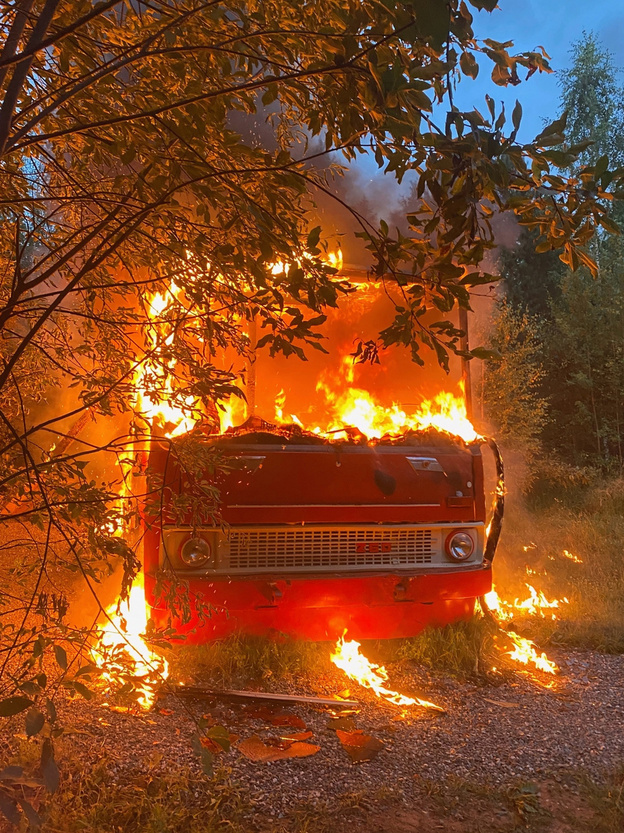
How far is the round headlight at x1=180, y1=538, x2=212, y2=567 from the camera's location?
3.63m

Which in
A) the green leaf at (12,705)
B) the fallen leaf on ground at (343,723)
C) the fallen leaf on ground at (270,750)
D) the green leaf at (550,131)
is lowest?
the fallen leaf on ground at (343,723)

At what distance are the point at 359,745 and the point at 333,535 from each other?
1.24 meters

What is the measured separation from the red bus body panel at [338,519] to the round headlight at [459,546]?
9 centimetres

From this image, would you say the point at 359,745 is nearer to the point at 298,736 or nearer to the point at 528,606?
the point at 298,736

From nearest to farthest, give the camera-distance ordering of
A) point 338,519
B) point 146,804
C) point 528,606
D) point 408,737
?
1. point 146,804
2. point 408,737
3. point 338,519
4. point 528,606

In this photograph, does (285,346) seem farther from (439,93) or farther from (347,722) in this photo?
(347,722)

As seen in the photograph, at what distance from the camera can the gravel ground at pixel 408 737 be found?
2.69 metres

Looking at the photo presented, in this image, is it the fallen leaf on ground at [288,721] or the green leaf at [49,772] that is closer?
the green leaf at [49,772]

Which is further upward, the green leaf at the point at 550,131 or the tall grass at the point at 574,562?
the green leaf at the point at 550,131

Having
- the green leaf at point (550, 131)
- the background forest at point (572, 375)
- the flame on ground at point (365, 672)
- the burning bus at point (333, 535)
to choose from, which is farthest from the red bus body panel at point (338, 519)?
the background forest at point (572, 375)

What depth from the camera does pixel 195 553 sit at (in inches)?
144

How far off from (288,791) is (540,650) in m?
2.70

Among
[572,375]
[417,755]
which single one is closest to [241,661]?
[417,755]

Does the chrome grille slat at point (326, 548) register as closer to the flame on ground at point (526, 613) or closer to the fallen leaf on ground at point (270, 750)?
the flame on ground at point (526, 613)
